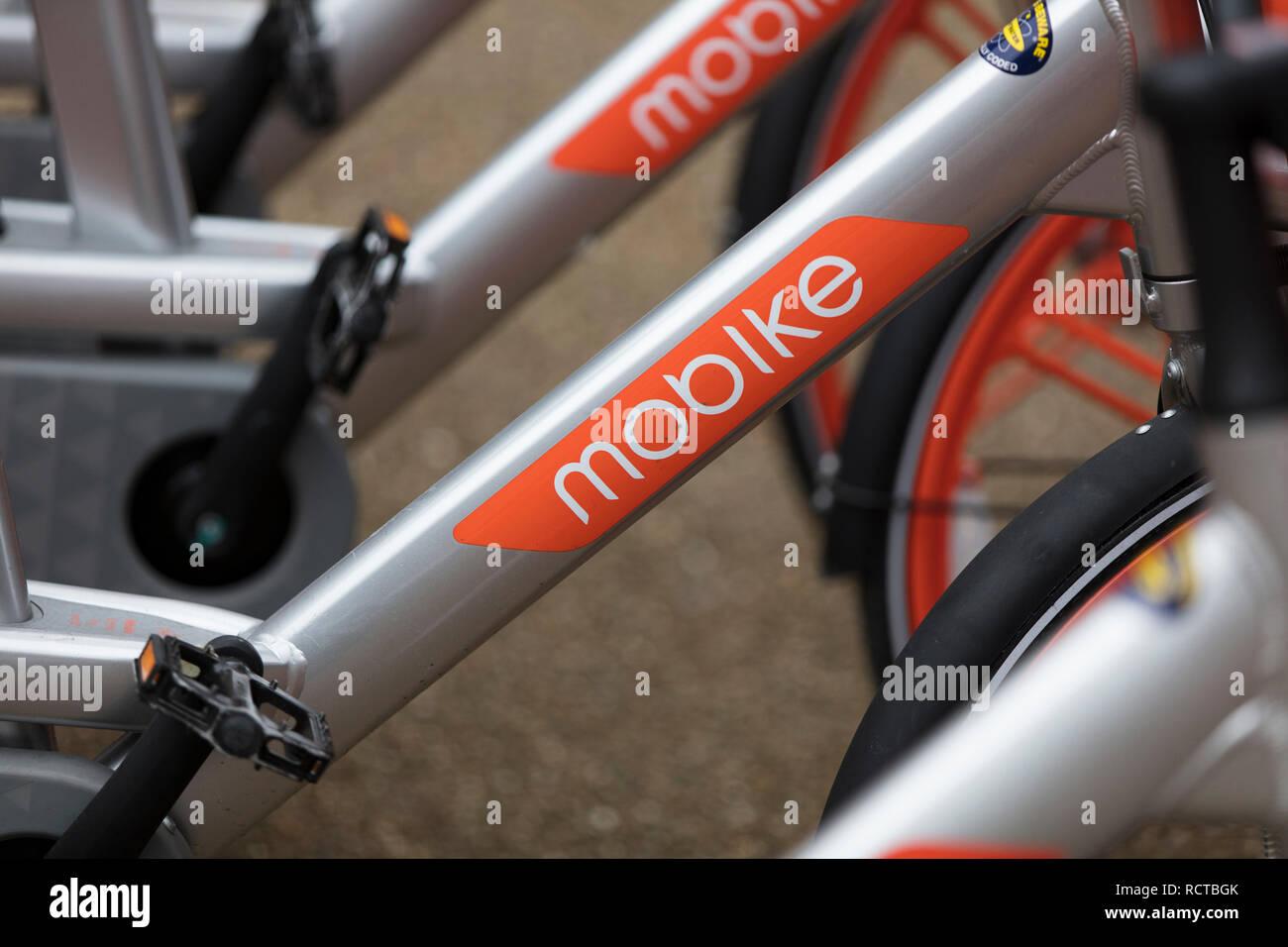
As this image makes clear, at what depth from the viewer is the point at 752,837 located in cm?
155

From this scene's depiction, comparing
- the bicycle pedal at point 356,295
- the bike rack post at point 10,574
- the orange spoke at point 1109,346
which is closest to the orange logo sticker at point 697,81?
the bicycle pedal at point 356,295

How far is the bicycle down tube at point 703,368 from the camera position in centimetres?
83

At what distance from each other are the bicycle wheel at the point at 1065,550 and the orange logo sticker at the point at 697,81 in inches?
21.6

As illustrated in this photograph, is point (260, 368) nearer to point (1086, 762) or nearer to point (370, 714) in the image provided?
point (370, 714)

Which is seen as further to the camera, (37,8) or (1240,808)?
(37,8)

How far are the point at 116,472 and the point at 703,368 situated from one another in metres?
0.67

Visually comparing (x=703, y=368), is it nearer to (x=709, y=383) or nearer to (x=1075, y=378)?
(x=709, y=383)

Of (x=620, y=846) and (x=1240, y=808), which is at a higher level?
(x=620, y=846)

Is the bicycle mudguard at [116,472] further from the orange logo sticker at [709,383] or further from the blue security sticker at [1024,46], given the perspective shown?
the blue security sticker at [1024,46]

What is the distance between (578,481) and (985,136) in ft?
1.01

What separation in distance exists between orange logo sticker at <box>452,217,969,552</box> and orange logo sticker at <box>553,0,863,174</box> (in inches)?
17.1

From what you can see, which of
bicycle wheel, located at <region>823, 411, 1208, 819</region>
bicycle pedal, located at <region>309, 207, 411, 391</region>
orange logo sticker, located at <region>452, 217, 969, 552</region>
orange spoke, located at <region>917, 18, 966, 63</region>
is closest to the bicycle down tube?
orange logo sticker, located at <region>452, 217, 969, 552</region>

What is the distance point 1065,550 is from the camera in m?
0.80

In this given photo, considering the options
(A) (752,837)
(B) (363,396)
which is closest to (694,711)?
(A) (752,837)
